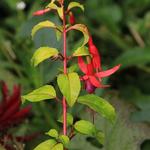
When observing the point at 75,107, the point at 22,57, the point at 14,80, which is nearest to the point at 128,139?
the point at 75,107

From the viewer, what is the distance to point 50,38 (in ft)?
4.50

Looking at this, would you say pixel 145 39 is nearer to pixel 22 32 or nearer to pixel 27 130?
pixel 22 32

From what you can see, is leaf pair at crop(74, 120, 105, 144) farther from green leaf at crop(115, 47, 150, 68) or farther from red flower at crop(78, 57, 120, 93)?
green leaf at crop(115, 47, 150, 68)

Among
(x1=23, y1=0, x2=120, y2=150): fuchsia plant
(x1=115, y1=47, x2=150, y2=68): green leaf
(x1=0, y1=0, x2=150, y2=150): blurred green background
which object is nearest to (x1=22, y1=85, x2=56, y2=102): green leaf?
(x1=23, y1=0, x2=120, y2=150): fuchsia plant

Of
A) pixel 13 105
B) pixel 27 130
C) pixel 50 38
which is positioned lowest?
pixel 27 130

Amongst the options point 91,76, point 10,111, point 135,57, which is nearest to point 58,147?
point 91,76

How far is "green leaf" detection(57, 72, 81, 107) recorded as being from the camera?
79 cm

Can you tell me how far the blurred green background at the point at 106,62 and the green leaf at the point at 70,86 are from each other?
29 centimetres

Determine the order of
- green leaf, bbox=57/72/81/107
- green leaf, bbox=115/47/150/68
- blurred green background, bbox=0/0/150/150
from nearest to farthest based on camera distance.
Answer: green leaf, bbox=57/72/81/107 < blurred green background, bbox=0/0/150/150 < green leaf, bbox=115/47/150/68

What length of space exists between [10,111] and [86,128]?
0.36 meters

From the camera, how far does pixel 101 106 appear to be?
832 mm

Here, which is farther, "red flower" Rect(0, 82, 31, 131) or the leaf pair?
"red flower" Rect(0, 82, 31, 131)

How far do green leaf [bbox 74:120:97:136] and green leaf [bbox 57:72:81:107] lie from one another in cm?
8

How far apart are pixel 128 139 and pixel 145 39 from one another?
2.98 feet
